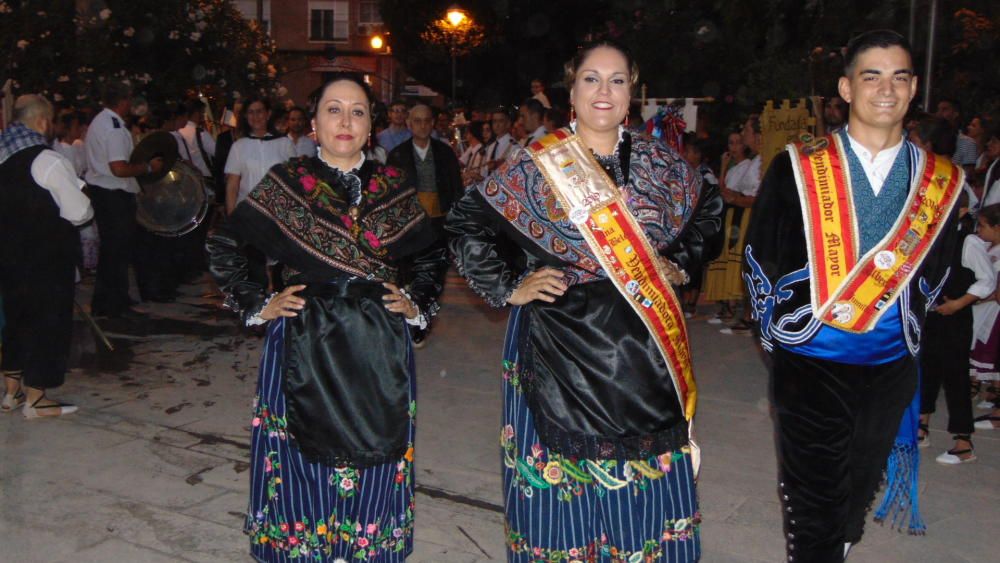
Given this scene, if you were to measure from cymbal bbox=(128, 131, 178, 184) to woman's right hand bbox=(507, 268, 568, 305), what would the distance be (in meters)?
6.63

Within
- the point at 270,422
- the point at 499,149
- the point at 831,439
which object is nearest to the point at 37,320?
the point at 270,422

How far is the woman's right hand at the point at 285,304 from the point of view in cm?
349

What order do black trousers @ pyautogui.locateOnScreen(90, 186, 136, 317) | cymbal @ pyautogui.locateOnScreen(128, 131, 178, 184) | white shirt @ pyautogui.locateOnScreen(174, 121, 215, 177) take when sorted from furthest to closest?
white shirt @ pyautogui.locateOnScreen(174, 121, 215, 177), black trousers @ pyautogui.locateOnScreen(90, 186, 136, 317), cymbal @ pyautogui.locateOnScreen(128, 131, 178, 184)

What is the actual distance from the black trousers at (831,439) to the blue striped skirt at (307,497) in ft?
4.34

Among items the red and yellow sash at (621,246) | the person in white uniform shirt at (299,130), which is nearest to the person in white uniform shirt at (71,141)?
the person in white uniform shirt at (299,130)

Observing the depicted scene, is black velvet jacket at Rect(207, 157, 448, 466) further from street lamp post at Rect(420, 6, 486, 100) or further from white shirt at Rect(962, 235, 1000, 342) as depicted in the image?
street lamp post at Rect(420, 6, 486, 100)

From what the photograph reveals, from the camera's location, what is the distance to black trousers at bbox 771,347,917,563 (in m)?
3.49

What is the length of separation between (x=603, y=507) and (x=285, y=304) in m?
1.24

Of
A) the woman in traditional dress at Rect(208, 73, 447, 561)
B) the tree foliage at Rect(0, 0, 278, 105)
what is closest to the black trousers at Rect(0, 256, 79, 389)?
the woman in traditional dress at Rect(208, 73, 447, 561)

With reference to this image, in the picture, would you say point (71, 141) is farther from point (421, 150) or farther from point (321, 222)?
point (321, 222)

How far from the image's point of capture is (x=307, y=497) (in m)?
3.58

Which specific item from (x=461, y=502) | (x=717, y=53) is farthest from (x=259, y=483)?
(x=717, y=53)

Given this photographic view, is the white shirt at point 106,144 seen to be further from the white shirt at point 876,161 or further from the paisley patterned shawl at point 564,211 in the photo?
the white shirt at point 876,161

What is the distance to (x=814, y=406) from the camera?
11.5 feet
